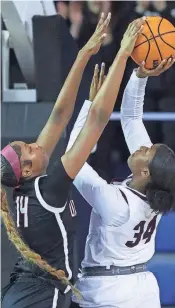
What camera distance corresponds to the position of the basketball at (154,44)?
2.63 meters

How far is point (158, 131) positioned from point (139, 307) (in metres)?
2.60

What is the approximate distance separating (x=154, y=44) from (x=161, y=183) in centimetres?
59

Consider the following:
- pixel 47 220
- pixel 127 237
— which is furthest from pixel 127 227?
pixel 47 220

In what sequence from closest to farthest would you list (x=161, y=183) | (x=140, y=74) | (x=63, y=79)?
(x=161, y=183) → (x=140, y=74) → (x=63, y=79)

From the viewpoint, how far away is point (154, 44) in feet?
8.75

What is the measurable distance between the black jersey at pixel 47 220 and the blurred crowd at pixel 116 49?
233cm

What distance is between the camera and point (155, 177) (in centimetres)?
250

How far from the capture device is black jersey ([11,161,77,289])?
7.80ft

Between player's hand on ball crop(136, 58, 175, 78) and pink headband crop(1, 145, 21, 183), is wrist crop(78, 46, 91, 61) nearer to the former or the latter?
player's hand on ball crop(136, 58, 175, 78)

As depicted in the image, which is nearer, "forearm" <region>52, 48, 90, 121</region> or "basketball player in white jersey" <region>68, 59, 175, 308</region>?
"basketball player in white jersey" <region>68, 59, 175, 308</region>

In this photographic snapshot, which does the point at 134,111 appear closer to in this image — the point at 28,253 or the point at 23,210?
the point at 23,210

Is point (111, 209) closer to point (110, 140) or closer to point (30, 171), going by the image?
point (30, 171)

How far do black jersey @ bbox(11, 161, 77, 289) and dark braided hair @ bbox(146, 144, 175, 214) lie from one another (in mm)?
322

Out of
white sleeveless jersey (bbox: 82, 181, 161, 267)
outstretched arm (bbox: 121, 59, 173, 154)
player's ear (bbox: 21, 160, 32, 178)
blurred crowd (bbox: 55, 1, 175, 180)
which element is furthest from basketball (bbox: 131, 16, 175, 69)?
blurred crowd (bbox: 55, 1, 175, 180)
